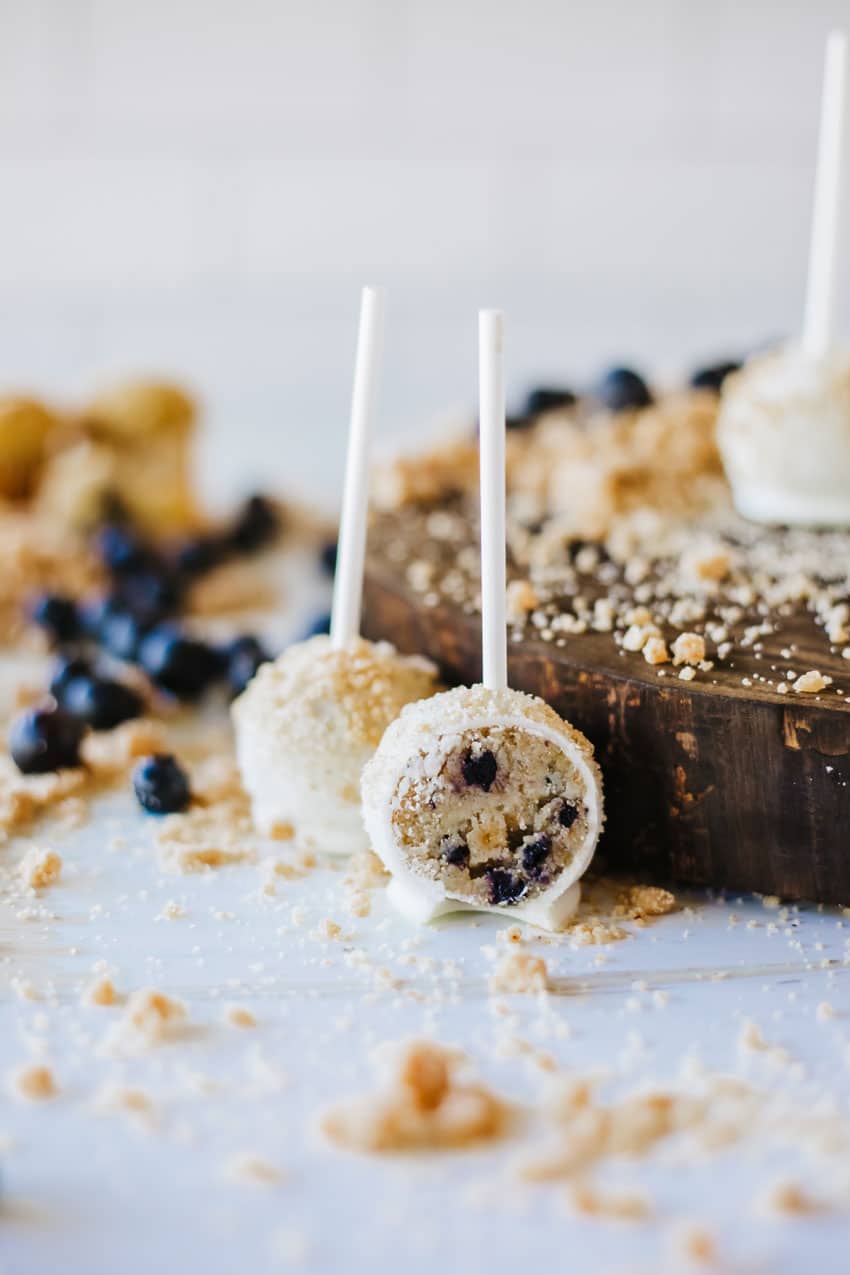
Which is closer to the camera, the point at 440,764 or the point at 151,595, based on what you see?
the point at 440,764

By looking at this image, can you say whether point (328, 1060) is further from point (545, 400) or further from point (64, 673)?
point (545, 400)

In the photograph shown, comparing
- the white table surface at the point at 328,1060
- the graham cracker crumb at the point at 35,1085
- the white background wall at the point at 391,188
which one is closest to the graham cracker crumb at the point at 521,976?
the white table surface at the point at 328,1060

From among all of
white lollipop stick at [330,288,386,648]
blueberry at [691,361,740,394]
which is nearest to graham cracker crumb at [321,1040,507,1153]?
white lollipop stick at [330,288,386,648]

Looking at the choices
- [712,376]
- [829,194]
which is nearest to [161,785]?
[829,194]

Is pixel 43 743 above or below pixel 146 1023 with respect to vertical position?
above

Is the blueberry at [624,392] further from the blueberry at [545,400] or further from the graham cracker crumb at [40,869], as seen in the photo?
the graham cracker crumb at [40,869]

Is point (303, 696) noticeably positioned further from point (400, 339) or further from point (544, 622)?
point (400, 339)
